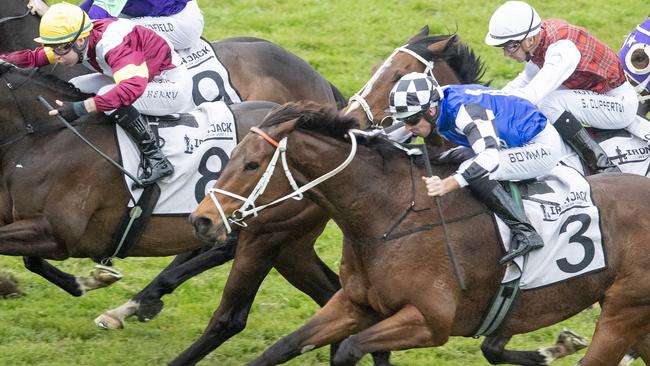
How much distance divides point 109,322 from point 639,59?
13.2ft

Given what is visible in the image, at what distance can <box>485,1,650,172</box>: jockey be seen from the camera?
7535 millimetres

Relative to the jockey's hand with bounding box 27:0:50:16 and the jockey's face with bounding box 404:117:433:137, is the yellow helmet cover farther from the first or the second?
the jockey's face with bounding box 404:117:433:137

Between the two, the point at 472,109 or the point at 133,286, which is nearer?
the point at 472,109

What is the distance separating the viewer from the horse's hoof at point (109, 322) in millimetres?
8336

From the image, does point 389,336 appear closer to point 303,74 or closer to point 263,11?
point 303,74

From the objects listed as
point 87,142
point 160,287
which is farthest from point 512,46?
point 160,287

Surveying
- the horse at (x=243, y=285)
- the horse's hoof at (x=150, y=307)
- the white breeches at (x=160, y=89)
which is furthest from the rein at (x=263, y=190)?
the horse's hoof at (x=150, y=307)

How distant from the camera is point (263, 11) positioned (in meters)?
14.9

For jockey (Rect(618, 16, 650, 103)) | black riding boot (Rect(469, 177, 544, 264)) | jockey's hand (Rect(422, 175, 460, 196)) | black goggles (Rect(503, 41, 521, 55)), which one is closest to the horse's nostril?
jockey's hand (Rect(422, 175, 460, 196))

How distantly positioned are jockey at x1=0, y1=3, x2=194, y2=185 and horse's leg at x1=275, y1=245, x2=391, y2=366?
907 millimetres

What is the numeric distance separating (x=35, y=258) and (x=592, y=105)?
12.0 ft

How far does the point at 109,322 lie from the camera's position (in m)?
8.34

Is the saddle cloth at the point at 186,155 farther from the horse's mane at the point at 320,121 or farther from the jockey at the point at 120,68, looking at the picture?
the horse's mane at the point at 320,121

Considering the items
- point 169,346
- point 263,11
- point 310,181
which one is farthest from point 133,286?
point 263,11
